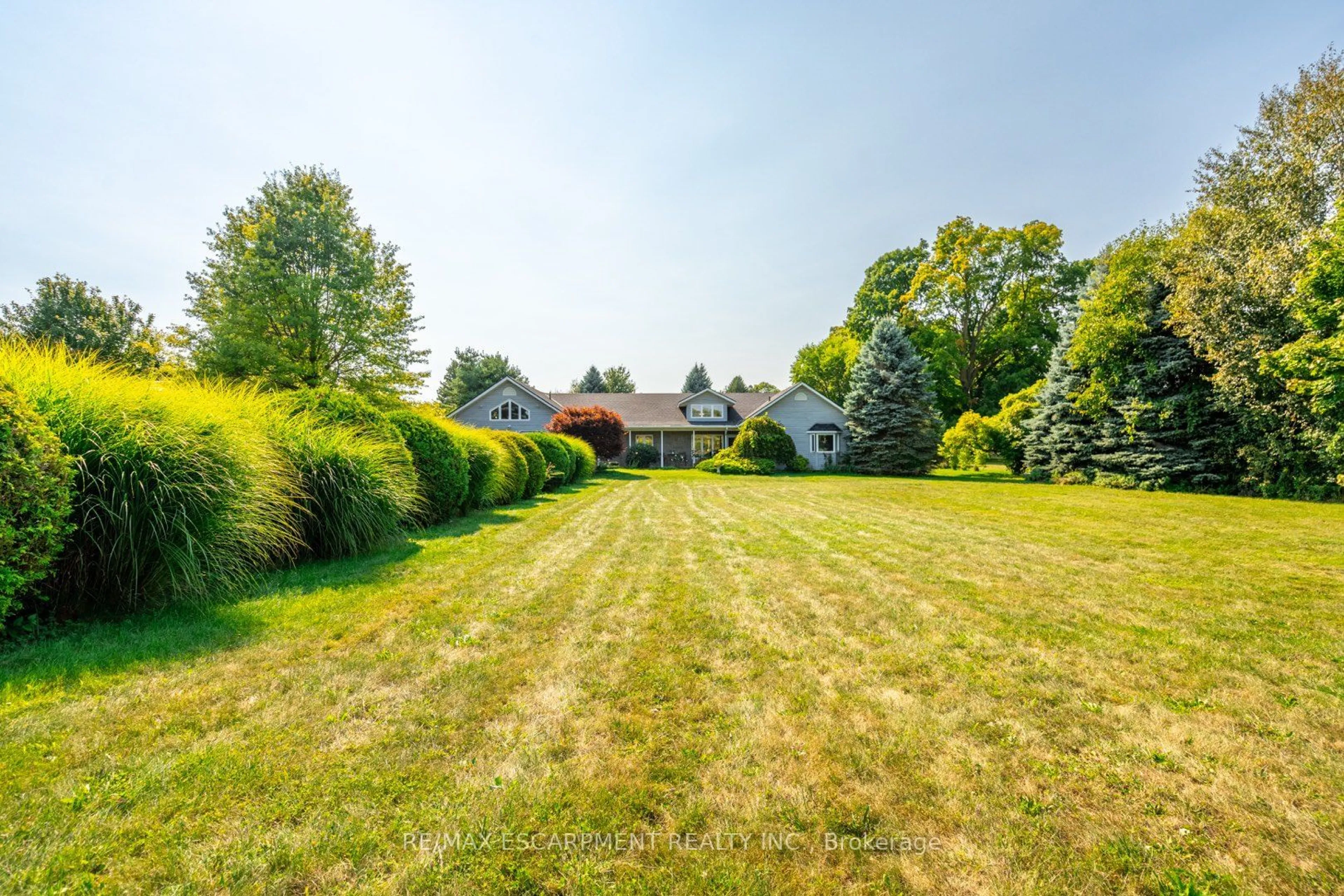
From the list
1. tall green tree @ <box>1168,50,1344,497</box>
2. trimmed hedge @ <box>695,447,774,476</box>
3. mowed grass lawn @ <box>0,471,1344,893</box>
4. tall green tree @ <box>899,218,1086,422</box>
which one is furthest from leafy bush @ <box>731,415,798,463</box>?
mowed grass lawn @ <box>0,471,1344,893</box>

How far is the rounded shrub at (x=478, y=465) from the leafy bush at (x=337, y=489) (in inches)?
93.7

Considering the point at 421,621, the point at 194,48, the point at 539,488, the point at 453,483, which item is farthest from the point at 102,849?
the point at 539,488

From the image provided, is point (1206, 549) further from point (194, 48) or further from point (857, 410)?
point (857, 410)

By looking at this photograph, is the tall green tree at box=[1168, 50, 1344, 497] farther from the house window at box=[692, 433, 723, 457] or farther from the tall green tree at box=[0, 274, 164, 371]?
the tall green tree at box=[0, 274, 164, 371]

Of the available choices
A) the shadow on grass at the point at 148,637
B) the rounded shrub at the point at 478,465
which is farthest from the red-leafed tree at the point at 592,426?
the shadow on grass at the point at 148,637

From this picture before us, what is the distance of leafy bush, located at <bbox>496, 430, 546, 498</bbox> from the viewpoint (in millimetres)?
11680

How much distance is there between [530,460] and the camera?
1208 centimetres

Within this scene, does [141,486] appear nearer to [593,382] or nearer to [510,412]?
[510,412]

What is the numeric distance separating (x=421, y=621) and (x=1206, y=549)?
30.5 ft

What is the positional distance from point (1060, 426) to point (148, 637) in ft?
75.6

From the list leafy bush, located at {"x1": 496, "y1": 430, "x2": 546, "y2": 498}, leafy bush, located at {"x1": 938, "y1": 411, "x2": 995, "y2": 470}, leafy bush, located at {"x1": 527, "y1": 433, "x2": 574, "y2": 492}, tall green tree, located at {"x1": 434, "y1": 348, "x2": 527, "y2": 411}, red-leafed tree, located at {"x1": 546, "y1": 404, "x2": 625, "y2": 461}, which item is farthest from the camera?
tall green tree, located at {"x1": 434, "y1": 348, "x2": 527, "y2": 411}

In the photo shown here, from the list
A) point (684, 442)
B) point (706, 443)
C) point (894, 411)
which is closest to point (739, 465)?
point (706, 443)

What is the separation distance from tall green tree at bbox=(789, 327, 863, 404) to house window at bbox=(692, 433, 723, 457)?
1051 centimetres

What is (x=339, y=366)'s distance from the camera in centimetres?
1962
